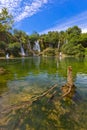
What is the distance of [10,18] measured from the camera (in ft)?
140

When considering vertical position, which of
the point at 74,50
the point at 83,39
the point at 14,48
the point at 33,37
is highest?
the point at 33,37

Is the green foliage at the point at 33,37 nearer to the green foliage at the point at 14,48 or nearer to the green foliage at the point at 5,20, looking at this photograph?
the green foliage at the point at 14,48

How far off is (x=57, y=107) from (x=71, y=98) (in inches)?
117

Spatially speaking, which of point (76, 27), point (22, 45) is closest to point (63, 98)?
point (22, 45)

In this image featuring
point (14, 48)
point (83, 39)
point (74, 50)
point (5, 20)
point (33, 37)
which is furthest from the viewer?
point (33, 37)

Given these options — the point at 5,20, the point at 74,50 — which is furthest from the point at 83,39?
the point at 5,20

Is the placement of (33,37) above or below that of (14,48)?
above

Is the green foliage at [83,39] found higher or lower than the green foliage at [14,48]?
higher

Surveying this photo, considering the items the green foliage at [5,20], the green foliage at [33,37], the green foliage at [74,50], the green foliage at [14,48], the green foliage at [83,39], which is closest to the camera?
the green foliage at [5,20]

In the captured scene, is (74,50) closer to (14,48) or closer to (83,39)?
(83,39)

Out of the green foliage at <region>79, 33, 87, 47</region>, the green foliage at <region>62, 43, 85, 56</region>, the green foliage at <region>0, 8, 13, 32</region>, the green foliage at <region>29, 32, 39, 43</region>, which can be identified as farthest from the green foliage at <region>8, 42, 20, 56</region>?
the green foliage at <region>0, 8, 13, 32</region>

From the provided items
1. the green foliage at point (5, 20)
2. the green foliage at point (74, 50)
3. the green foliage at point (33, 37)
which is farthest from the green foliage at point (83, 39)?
the green foliage at point (5, 20)

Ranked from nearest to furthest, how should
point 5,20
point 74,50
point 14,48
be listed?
point 5,20 < point 14,48 < point 74,50

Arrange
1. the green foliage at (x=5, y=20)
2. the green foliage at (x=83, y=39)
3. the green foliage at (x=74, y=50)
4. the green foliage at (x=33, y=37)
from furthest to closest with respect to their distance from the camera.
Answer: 1. the green foliage at (x=33, y=37)
2. the green foliage at (x=83, y=39)
3. the green foliage at (x=74, y=50)
4. the green foliage at (x=5, y=20)
